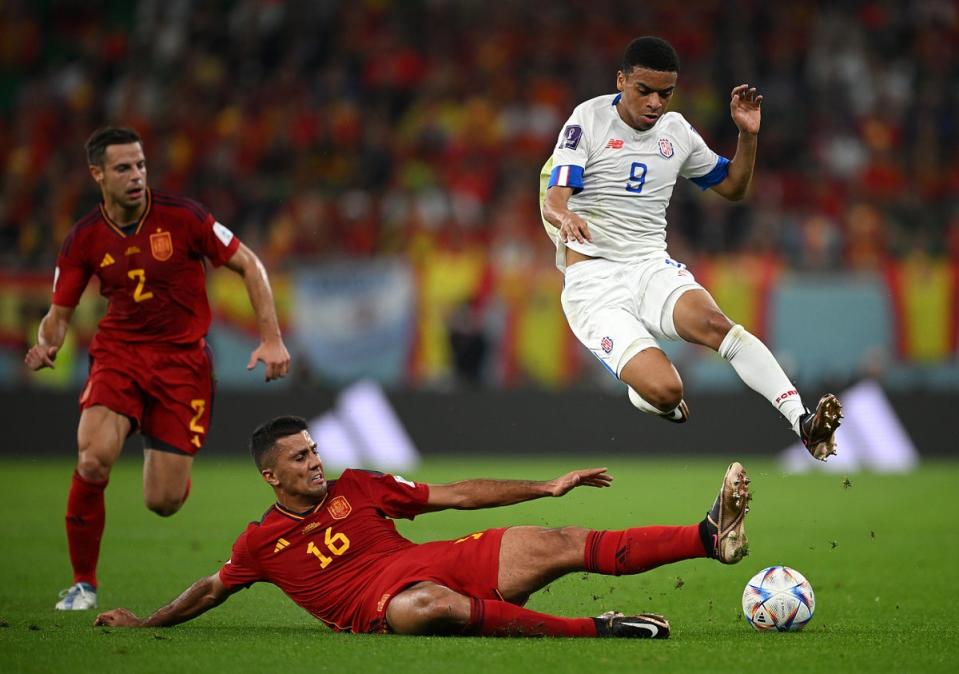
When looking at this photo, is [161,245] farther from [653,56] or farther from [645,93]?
[653,56]

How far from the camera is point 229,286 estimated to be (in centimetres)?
1784

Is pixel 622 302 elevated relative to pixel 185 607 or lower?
elevated

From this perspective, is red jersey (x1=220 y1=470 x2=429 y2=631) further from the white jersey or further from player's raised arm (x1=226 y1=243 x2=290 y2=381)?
the white jersey

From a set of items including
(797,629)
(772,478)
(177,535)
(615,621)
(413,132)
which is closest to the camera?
(615,621)

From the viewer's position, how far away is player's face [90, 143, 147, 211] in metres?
8.20

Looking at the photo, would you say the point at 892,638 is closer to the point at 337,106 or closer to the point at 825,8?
the point at 337,106

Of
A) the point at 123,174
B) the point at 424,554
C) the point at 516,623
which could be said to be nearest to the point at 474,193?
the point at 123,174

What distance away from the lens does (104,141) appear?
8.18m

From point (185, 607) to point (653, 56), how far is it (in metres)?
3.78

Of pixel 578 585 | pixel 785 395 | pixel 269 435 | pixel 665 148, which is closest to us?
pixel 269 435

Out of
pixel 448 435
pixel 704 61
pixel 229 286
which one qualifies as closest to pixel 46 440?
pixel 229 286

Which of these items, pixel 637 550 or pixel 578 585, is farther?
pixel 578 585

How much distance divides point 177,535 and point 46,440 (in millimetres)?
6617

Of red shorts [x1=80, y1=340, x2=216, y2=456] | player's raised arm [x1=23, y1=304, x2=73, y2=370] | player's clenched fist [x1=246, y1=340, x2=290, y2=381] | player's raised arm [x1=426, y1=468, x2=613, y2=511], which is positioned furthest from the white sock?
player's raised arm [x1=23, y1=304, x2=73, y2=370]
